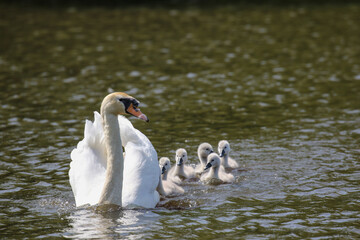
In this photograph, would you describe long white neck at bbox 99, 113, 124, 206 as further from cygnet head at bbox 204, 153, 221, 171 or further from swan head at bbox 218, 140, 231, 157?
swan head at bbox 218, 140, 231, 157

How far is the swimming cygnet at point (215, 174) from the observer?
12.4m

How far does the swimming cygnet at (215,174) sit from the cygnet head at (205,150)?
0.64 metres

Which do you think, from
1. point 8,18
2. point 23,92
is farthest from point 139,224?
point 8,18

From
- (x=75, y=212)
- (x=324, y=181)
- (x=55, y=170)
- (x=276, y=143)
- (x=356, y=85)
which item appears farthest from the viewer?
(x=356, y=85)

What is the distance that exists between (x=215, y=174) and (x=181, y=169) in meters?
0.92

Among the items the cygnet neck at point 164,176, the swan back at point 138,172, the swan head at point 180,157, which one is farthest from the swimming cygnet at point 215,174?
the swan back at point 138,172

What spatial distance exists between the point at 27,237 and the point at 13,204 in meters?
1.70

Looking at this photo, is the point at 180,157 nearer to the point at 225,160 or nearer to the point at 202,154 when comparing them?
the point at 202,154

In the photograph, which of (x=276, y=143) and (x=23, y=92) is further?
(x=23, y=92)

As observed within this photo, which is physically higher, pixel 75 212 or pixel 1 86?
pixel 1 86

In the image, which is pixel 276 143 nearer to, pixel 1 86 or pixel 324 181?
pixel 324 181

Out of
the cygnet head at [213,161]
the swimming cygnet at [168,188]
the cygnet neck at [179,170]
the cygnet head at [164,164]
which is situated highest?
the cygnet head at [213,161]

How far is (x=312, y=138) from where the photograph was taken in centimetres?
1476

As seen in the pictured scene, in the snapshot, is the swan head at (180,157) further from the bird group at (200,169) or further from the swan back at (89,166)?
the swan back at (89,166)
